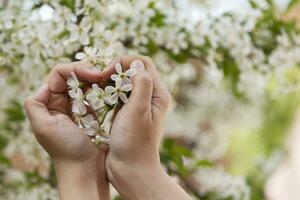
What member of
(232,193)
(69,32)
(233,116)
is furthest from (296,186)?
(69,32)

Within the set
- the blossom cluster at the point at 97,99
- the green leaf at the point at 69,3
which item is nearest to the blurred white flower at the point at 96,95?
the blossom cluster at the point at 97,99

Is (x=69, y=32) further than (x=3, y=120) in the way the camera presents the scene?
No

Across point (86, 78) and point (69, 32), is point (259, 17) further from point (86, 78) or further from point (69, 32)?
point (86, 78)

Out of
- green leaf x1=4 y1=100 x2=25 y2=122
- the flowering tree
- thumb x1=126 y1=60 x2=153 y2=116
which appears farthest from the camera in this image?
green leaf x1=4 y1=100 x2=25 y2=122

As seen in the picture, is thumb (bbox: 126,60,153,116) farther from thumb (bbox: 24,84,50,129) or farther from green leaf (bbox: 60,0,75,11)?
green leaf (bbox: 60,0,75,11)

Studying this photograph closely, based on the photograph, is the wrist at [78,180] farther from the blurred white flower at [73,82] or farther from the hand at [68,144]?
the blurred white flower at [73,82]

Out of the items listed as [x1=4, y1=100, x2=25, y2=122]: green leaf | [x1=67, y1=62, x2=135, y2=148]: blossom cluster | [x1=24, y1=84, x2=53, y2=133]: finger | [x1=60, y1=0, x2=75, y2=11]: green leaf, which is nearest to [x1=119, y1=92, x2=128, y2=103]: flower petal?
[x1=67, y1=62, x2=135, y2=148]: blossom cluster

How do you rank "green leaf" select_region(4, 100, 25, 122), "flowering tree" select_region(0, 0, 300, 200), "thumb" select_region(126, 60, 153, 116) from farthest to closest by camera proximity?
"green leaf" select_region(4, 100, 25, 122)
"flowering tree" select_region(0, 0, 300, 200)
"thumb" select_region(126, 60, 153, 116)
